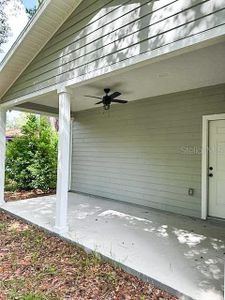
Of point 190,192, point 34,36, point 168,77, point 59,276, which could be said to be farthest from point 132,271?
point 34,36

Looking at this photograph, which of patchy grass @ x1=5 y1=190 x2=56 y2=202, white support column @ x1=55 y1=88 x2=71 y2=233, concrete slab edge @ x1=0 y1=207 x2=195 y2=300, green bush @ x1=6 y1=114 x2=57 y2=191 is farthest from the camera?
green bush @ x1=6 y1=114 x2=57 y2=191

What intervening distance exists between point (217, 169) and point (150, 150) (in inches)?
66.4

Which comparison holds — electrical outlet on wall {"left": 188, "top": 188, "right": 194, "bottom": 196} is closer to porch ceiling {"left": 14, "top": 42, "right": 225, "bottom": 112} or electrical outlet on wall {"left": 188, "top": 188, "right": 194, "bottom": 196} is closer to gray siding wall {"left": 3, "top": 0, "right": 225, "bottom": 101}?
porch ceiling {"left": 14, "top": 42, "right": 225, "bottom": 112}

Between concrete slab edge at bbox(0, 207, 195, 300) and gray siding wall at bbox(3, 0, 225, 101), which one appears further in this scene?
gray siding wall at bbox(3, 0, 225, 101)

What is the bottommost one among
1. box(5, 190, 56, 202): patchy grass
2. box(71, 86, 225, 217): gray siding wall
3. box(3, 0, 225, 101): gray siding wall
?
box(5, 190, 56, 202): patchy grass

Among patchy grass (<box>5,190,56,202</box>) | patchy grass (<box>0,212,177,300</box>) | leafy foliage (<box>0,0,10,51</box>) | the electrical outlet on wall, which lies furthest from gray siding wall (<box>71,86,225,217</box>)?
leafy foliage (<box>0,0,10,51</box>)

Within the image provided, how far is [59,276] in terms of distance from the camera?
3094mm

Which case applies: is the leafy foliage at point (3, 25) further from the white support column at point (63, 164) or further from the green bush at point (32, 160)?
the white support column at point (63, 164)

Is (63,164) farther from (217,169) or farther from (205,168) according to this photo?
(217,169)

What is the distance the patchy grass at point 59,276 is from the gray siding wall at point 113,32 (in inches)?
111

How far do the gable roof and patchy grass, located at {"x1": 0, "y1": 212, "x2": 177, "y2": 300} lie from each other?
3818 mm

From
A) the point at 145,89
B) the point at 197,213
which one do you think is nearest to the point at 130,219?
the point at 197,213

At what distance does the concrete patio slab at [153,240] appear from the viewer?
2803 mm

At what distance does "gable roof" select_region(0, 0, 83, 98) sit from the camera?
175 inches
